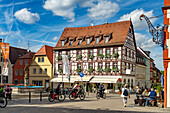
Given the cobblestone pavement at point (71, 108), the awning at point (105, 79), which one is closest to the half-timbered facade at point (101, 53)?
the awning at point (105, 79)

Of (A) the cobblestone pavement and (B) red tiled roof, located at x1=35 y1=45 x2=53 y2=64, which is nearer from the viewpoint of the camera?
(A) the cobblestone pavement

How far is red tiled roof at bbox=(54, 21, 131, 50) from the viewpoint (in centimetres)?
4497

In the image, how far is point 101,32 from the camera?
4794 centimetres

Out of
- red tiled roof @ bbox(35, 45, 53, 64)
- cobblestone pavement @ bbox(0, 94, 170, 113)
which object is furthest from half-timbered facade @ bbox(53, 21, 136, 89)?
cobblestone pavement @ bbox(0, 94, 170, 113)

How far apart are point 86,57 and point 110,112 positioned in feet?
113

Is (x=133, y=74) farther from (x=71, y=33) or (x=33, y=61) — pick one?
(x=33, y=61)

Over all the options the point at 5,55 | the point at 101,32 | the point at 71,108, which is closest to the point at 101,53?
the point at 101,32

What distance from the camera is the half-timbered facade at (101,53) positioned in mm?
44094

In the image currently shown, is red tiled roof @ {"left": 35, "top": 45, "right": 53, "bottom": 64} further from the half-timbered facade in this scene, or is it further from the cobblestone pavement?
the cobblestone pavement

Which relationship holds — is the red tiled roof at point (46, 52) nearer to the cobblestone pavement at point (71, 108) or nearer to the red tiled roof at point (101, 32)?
the red tiled roof at point (101, 32)

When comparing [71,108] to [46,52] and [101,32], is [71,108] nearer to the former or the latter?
[101,32]

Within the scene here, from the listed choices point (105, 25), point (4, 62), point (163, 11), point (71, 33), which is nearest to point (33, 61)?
point (4, 62)

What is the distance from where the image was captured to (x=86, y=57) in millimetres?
47844

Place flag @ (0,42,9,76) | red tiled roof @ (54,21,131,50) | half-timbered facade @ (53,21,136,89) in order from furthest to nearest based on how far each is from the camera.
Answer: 1. flag @ (0,42,9,76)
2. red tiled roof @ (54,21,131,50)
3. half-timbered facade @ (53,21,136,89)
